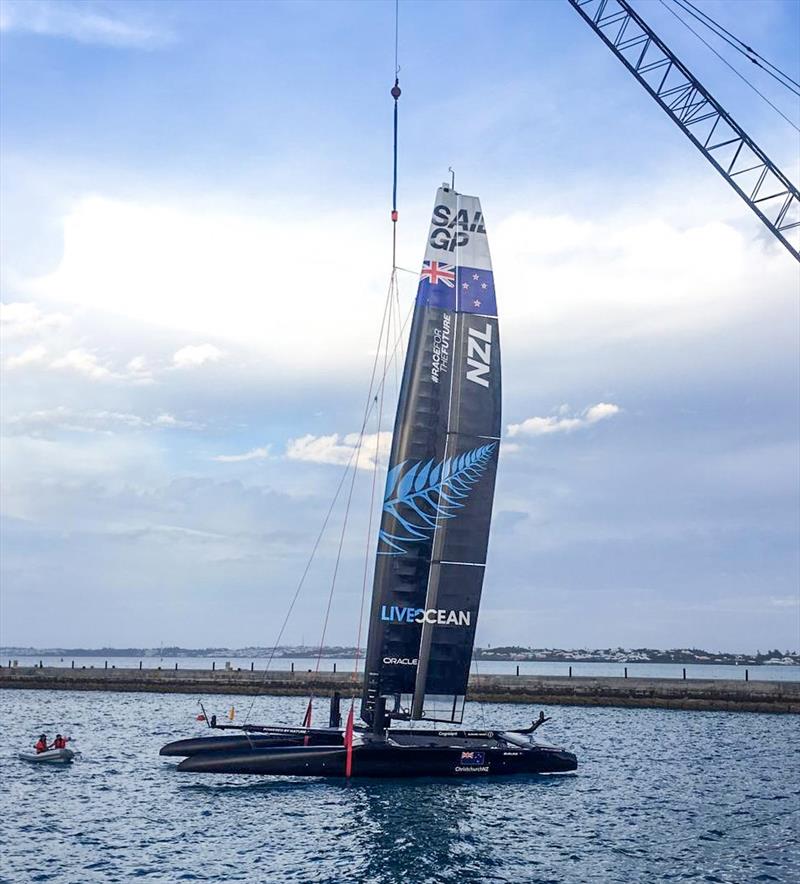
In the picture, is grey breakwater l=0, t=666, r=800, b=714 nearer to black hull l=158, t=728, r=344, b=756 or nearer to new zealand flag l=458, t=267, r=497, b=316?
black hull l=158, t=728, r=344, b=756

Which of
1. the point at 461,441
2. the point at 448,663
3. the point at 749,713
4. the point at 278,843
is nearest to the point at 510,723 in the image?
the point at 749,713

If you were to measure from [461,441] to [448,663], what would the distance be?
8126 mm

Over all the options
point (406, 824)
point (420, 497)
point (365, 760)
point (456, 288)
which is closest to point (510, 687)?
point (365, 760)

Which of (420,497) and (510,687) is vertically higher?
(420,497)

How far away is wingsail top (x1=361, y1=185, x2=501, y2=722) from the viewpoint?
1309 inches

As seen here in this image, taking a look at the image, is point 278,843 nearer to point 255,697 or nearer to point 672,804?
point 672,804

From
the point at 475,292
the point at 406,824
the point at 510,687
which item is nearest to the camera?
the point at 406,824

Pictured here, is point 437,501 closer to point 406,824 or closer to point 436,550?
point 436,550

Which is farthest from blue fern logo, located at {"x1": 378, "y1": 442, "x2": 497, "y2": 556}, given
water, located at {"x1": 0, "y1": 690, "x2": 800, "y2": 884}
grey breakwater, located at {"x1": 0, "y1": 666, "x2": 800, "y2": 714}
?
grey breakwater, located at {"x1": 0, "y1": 666, "x2": 800, "y2": 714}

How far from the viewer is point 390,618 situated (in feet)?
109

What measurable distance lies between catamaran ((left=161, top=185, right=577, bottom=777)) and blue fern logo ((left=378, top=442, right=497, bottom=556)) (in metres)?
0.04

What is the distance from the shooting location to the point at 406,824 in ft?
86.6

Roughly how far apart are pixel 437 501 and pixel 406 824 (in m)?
11.4

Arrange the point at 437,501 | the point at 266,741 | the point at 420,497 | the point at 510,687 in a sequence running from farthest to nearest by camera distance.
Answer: the point at 510,687 → the point at 437,501 → the point at 420,497 → the point at 266,741
